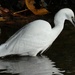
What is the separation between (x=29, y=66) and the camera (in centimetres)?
866

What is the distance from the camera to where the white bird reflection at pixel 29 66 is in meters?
8.17

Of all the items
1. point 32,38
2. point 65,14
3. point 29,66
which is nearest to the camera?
point 29,66

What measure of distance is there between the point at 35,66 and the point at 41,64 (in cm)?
23

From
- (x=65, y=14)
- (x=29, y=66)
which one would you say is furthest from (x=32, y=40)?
(x=29, y=66)

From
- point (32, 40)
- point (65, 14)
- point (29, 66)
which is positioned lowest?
point (29, 66)

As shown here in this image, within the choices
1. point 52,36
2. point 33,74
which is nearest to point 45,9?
point 52,36

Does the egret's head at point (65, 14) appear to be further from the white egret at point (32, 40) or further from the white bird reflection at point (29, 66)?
the white bird reflection at point (29, 66)

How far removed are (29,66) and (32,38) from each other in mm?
1155

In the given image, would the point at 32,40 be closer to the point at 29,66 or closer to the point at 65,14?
the point at 65,14

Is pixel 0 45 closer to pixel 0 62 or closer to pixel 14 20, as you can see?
pixel 0 62

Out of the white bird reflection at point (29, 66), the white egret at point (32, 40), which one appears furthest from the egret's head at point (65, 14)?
the white bird reflection at point (29, 66)

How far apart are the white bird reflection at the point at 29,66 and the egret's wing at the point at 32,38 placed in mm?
286

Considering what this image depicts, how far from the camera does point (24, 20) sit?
12.9m

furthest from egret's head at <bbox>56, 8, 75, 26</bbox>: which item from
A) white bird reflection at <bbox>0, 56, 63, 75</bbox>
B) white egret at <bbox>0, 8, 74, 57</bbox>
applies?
white bird reflection at <bbox>0, 56, 63, 75</bbox>
